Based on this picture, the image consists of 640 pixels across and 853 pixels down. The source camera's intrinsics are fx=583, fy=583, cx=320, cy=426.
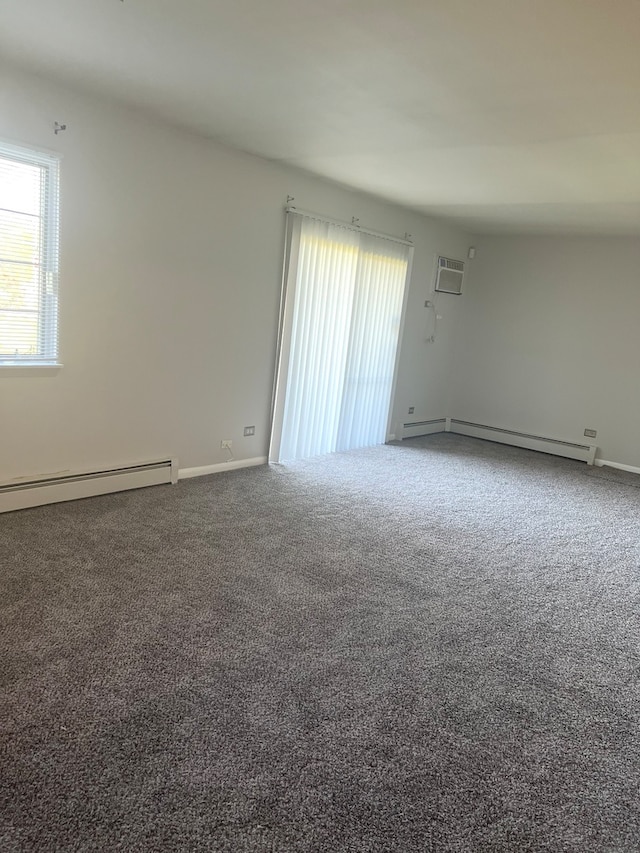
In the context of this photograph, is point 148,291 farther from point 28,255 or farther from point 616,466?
point 616,466

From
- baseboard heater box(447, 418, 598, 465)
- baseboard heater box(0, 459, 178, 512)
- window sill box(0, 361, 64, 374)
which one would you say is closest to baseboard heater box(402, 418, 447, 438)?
baseboard heater box(447, 418, 598, 465)

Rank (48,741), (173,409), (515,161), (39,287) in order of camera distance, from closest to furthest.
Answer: (48,741) → (39,287) → (515,161) → (173,409)

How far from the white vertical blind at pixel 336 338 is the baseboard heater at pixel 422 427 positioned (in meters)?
0.60

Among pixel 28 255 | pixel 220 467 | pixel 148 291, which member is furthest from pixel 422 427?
pixel 28 255

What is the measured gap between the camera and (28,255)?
3465 mm

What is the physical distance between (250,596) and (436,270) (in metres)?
4.98

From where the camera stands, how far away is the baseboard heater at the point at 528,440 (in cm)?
668

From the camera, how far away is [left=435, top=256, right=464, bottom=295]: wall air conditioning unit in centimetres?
682

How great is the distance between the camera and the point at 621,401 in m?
6.46

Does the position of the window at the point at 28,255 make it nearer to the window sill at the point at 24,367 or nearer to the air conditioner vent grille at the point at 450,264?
the window sill at the point at 24,367

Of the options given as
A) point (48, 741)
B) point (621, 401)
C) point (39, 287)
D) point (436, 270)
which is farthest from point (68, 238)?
point (621, 401)

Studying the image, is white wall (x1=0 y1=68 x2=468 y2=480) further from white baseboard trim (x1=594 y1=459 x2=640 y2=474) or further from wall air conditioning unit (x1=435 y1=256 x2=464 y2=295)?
white baseboard trim (x1=594 y1=459 x2=640 y2=474)

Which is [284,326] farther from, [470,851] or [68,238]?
[470,851]

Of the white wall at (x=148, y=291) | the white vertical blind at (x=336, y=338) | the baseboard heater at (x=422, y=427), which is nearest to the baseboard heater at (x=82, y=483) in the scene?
the white wall at (x=148, y=291)
